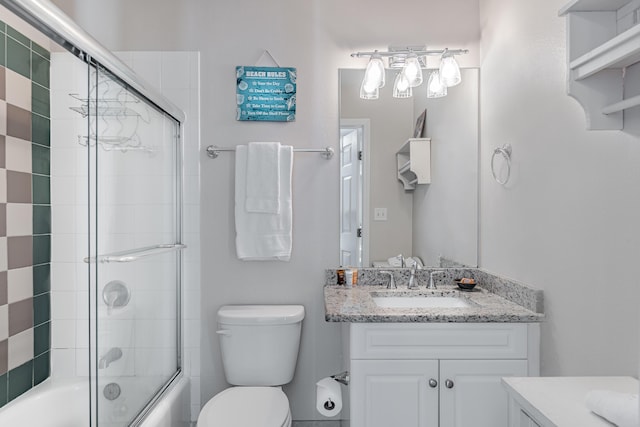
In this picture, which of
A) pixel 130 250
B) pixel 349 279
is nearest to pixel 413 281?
pixel 349 279

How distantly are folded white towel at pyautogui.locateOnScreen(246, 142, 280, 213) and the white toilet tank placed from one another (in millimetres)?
525

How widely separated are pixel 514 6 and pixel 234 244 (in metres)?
1.70

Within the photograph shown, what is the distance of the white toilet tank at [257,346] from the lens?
2.04 meters

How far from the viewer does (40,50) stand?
79.1 inches

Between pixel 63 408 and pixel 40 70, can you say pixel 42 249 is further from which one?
pixel 40 70

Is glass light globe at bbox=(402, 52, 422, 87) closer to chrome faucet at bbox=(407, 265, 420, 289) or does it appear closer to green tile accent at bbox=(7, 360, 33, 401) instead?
chrome faucet at bbox=(407, 265, 420, 289)

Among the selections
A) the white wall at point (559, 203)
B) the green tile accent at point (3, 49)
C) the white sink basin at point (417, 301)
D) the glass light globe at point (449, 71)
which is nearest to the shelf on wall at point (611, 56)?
the white wall at point (559, 203)

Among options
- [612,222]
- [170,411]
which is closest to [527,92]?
[612,222]

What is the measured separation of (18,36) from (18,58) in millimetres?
91

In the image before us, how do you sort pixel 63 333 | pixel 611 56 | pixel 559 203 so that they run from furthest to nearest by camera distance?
pixel 63 333 → pixel 559 203 → pixel 611 56

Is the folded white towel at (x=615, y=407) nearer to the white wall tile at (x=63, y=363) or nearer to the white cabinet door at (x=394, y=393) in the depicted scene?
the white cabinet door at (x=394, y=393)

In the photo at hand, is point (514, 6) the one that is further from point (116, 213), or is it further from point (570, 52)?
point (116, 213)

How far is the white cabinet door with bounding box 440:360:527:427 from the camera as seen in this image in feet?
5.27

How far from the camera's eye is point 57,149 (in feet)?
6.73
